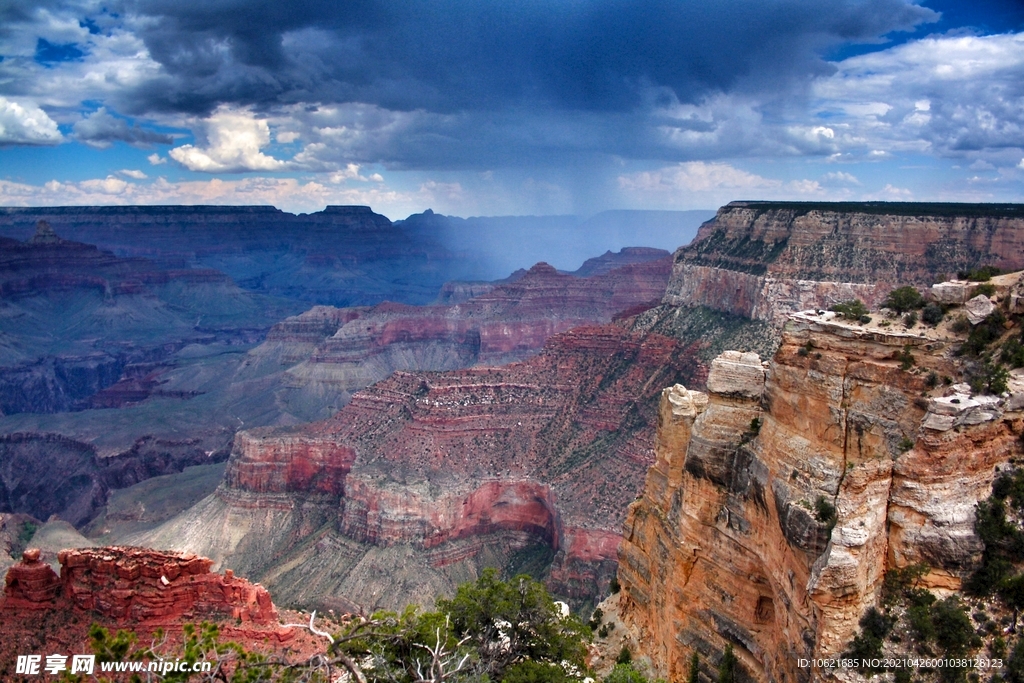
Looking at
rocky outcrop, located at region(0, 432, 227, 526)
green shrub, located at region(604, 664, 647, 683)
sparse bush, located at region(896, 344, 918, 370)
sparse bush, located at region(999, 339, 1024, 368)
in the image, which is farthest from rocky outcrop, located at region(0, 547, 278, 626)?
rocky outcrop, located at region(0, 432, 227, 526)

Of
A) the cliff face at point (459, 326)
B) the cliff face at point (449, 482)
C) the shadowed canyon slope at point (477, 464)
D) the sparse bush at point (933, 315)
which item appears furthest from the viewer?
the cliff face at point (459, 326)

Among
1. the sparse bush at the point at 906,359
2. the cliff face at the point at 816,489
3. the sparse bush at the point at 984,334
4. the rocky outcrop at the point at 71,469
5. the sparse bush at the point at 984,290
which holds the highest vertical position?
the sparse bush at the point at 984,290

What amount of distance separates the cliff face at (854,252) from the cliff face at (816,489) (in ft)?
126

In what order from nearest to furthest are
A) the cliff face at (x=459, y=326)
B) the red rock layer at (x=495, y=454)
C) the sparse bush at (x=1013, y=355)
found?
the sparse bush at (x=1013, y=355)
the red rock layer at (x=495, y=454)
the cliff face at (x=459, y=326)

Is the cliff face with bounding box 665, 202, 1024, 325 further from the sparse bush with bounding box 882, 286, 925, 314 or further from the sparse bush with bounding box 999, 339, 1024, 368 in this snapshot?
the sparse bush with bounding box 999, 339, 1024, 368

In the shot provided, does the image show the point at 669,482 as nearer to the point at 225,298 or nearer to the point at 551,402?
the point at 551,402

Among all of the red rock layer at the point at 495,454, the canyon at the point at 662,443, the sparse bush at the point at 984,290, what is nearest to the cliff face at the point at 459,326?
the canyon at the point at 662,443

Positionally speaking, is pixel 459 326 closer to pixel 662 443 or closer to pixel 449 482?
pixel 449 482

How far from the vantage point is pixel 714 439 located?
73.7 ft

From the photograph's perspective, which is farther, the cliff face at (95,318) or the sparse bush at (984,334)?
the cliff face at (95,318)

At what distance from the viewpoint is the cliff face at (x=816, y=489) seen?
16.2 meters

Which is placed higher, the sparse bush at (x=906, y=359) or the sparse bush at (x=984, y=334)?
the sparse bush at (x=984, y=334)

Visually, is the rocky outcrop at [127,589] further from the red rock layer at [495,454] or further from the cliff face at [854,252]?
the cliff face at [854,252]

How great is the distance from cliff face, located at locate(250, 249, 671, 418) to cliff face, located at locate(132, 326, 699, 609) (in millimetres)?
54538
